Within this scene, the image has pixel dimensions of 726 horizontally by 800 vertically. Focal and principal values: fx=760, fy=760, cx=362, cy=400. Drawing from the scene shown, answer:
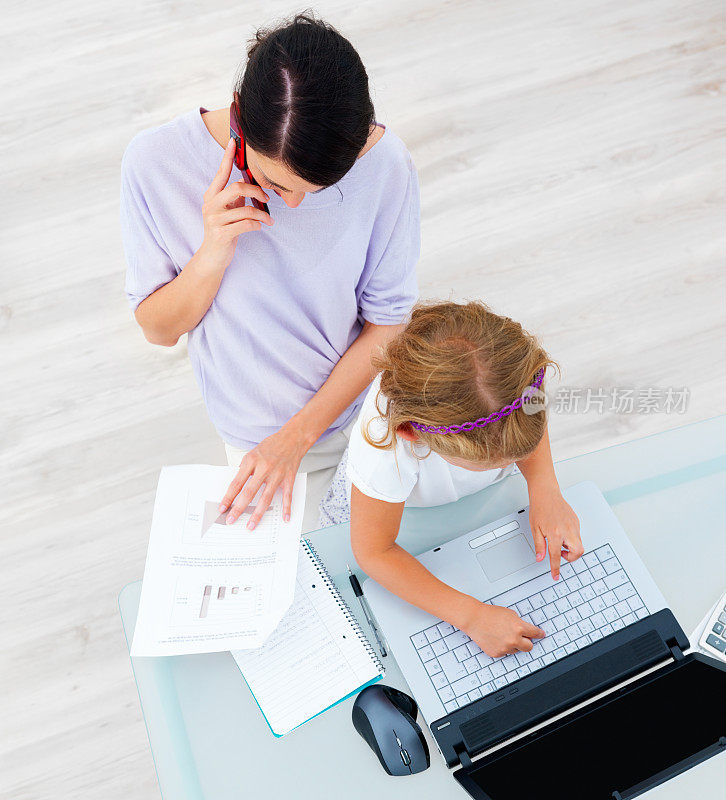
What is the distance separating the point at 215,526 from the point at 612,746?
54 cm

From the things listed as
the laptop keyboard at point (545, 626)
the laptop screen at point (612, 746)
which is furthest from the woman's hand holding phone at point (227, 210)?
the laptop screen at point (612, 746)

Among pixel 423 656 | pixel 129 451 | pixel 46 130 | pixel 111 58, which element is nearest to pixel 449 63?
pixel 111 58

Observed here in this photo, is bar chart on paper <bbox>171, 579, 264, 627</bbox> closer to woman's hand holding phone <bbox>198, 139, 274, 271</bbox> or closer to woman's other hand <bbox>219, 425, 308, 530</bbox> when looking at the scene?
woman's other hand <bbox>219, 425, 308, 530</bbox>

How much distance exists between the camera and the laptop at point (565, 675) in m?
0.82

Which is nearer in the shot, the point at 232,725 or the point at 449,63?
the point at 232,725

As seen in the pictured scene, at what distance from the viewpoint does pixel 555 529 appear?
98cm

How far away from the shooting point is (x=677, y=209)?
2.05 meters

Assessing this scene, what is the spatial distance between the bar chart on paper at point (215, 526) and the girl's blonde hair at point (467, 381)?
7.8 inches

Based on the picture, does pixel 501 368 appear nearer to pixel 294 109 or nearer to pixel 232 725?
pixel 294 109

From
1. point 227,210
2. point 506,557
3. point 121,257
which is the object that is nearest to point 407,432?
point 506,557

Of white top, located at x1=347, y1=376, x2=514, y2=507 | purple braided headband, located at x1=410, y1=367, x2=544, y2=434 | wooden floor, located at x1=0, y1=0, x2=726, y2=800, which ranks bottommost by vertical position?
wooden floor, located at x1=0, y1=0, x2=726, y2=800

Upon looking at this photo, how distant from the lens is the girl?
0.89 m

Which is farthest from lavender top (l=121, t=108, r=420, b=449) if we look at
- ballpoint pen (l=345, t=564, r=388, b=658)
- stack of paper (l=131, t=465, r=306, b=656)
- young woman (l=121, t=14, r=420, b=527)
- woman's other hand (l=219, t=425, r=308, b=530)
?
ballpoint pen (l=345, t=564, r=388, b=658)

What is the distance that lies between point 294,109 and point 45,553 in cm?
131
